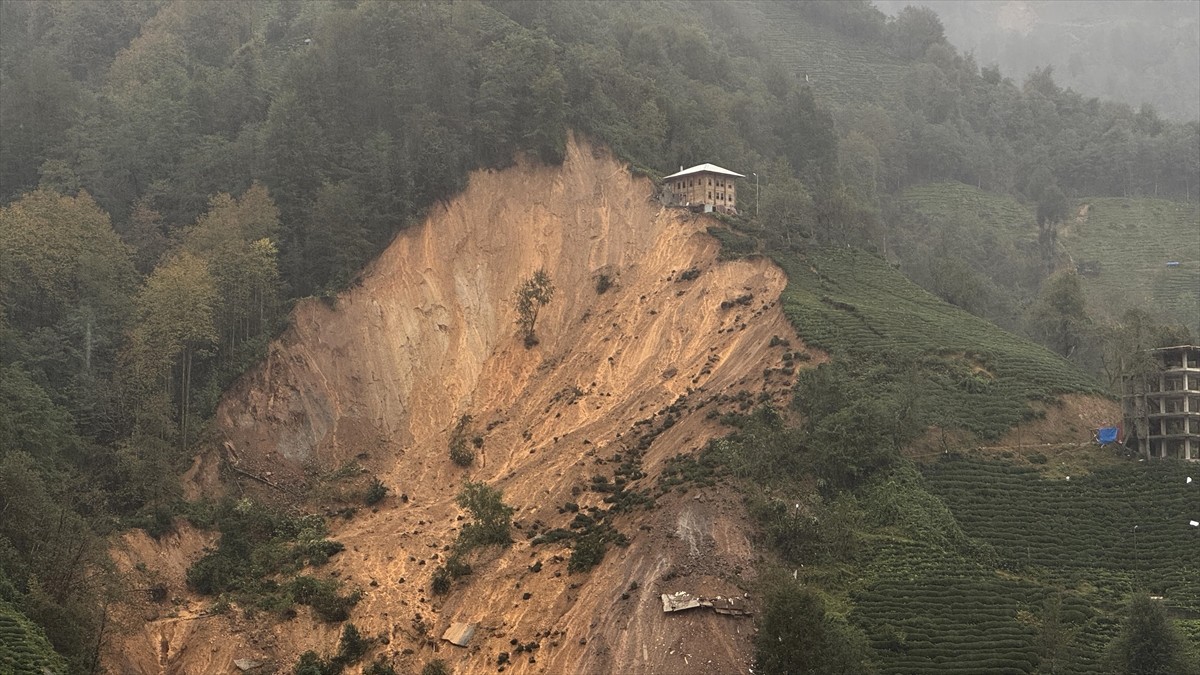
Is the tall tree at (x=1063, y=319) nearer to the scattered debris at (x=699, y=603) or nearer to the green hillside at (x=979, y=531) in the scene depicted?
the green hillside at (x=979, y=531)

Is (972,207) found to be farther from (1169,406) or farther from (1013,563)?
(1013,563)

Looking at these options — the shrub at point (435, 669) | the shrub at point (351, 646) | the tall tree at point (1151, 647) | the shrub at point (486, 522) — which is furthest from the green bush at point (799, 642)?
the shrub at point (351, 646)

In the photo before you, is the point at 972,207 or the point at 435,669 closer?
the point at 435,669

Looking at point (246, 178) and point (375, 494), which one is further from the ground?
point (246, 178)

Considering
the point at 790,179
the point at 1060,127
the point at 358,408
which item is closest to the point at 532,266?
the point at 358,408

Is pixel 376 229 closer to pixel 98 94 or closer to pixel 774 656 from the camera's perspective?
pixel 98 94

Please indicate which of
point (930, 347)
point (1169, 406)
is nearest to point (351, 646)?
point (930, 347)
